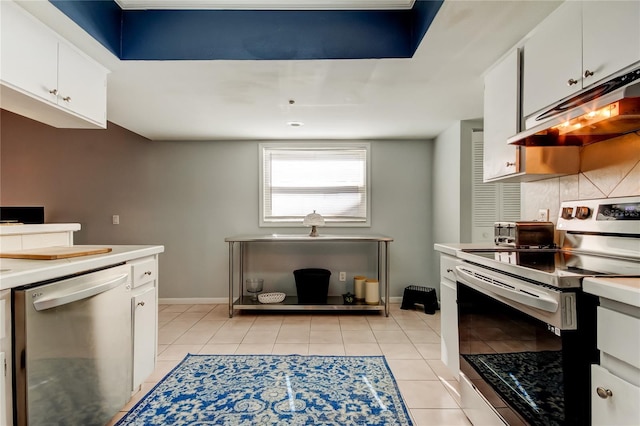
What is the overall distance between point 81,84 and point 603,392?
2.71 meters

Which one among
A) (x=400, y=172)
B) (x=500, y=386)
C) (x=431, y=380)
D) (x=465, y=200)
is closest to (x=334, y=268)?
(x=400, y=172)

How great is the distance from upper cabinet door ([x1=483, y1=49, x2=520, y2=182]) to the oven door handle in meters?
0.70

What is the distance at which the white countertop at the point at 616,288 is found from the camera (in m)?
0.82

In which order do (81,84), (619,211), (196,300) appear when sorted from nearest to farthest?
(619,211)
(81,84)
(196,300)

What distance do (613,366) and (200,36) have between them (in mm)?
2394

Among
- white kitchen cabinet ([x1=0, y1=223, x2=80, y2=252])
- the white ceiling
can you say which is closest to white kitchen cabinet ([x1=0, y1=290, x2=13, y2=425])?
white kitchen cabinet ([x1=0, y1=223, x2=80, y2=252])

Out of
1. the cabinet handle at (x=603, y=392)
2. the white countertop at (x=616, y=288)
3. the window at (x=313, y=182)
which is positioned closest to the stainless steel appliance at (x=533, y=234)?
the white countertop at (x=616, y=288)

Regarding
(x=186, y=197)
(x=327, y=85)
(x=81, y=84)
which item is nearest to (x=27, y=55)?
(x=81, y=84)

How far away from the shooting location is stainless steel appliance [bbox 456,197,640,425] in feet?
3.35

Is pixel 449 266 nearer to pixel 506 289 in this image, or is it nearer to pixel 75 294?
pixel 506 289

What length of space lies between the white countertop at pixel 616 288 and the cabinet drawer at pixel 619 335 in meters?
0.04

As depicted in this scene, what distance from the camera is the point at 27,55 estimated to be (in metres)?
1.63

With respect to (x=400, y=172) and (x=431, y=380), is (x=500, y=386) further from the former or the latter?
(x=400, y=172)

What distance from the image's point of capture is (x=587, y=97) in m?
1.27
